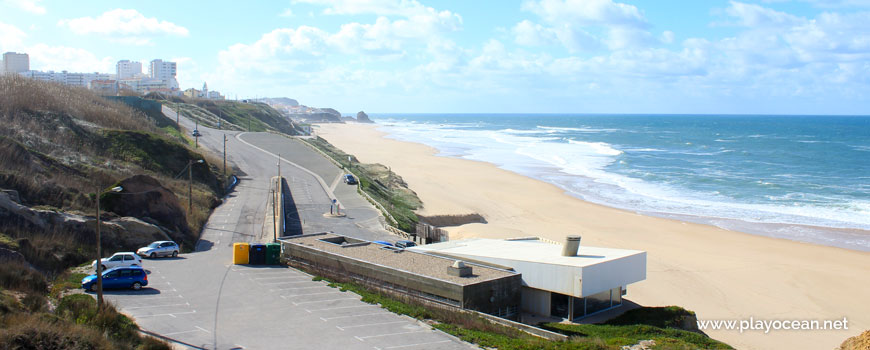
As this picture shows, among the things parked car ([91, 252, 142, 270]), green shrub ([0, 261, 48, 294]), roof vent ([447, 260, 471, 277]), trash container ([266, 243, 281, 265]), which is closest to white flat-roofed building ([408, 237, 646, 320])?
roof vent ([447, 260, 471, 277])

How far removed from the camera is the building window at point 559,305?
799 inches

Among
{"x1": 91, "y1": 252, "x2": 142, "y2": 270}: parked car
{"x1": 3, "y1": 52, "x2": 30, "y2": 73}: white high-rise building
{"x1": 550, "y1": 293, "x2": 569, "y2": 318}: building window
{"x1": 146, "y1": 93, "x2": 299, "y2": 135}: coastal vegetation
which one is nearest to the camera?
{"x1": 550, "y1": 293, "x2": 569, "y2": 318}: building window

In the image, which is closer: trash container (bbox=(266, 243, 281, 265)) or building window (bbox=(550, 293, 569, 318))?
building window (bbox=(550, 293, 569, 318))

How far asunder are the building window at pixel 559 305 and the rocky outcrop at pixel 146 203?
692 inches

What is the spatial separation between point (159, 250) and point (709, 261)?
2550 cm

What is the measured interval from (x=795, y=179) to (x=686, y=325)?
48844 millimetres

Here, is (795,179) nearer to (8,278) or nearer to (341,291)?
(341,291)

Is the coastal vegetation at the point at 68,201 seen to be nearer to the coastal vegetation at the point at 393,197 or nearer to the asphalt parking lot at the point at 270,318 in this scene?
the asphalt parking lot at the point at 270,318

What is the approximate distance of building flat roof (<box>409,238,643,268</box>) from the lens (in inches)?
814

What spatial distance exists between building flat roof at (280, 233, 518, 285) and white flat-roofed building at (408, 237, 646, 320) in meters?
0.79

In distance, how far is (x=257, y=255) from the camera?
25.2m

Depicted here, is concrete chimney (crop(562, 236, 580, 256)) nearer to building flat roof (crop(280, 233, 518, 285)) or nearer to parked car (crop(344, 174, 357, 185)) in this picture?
building flat roof (crop(280, 233, 518, 285))

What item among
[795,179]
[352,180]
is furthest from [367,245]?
[795,179]

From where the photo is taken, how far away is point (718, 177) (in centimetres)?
6125
